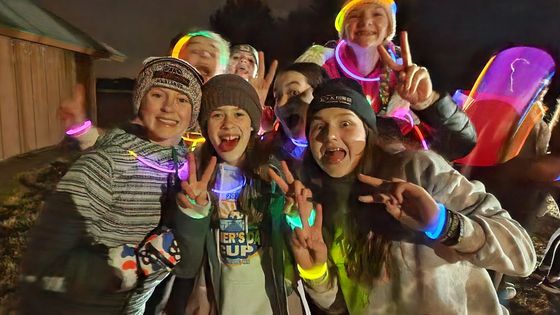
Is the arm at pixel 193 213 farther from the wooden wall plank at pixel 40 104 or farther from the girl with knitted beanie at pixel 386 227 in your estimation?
the wooden wall plank at pixel 40 104

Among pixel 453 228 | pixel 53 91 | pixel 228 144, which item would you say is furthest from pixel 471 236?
pixel 53 91

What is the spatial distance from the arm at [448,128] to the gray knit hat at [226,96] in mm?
342

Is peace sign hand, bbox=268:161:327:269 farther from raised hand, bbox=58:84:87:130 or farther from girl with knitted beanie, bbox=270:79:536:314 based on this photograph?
raised hand, bbox=58:84:87:130

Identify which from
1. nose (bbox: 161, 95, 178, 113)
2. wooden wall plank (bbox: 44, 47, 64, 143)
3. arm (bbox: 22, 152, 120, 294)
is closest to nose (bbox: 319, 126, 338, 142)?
nose (bbox: 161, 95, 178, 113)

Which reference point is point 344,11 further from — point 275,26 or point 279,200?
point 279,200

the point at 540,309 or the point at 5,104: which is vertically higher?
the point at 5,104

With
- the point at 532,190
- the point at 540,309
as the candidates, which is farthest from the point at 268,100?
the point at 540,309

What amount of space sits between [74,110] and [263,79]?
0.40 meters

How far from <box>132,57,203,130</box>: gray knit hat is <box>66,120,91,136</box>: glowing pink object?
0.11m

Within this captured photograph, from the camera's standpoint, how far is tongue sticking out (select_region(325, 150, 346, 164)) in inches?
38.3

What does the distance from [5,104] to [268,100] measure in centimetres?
54

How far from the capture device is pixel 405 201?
98 centimetres

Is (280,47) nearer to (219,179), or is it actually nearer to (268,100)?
(268,100)

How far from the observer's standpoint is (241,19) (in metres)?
1.00
